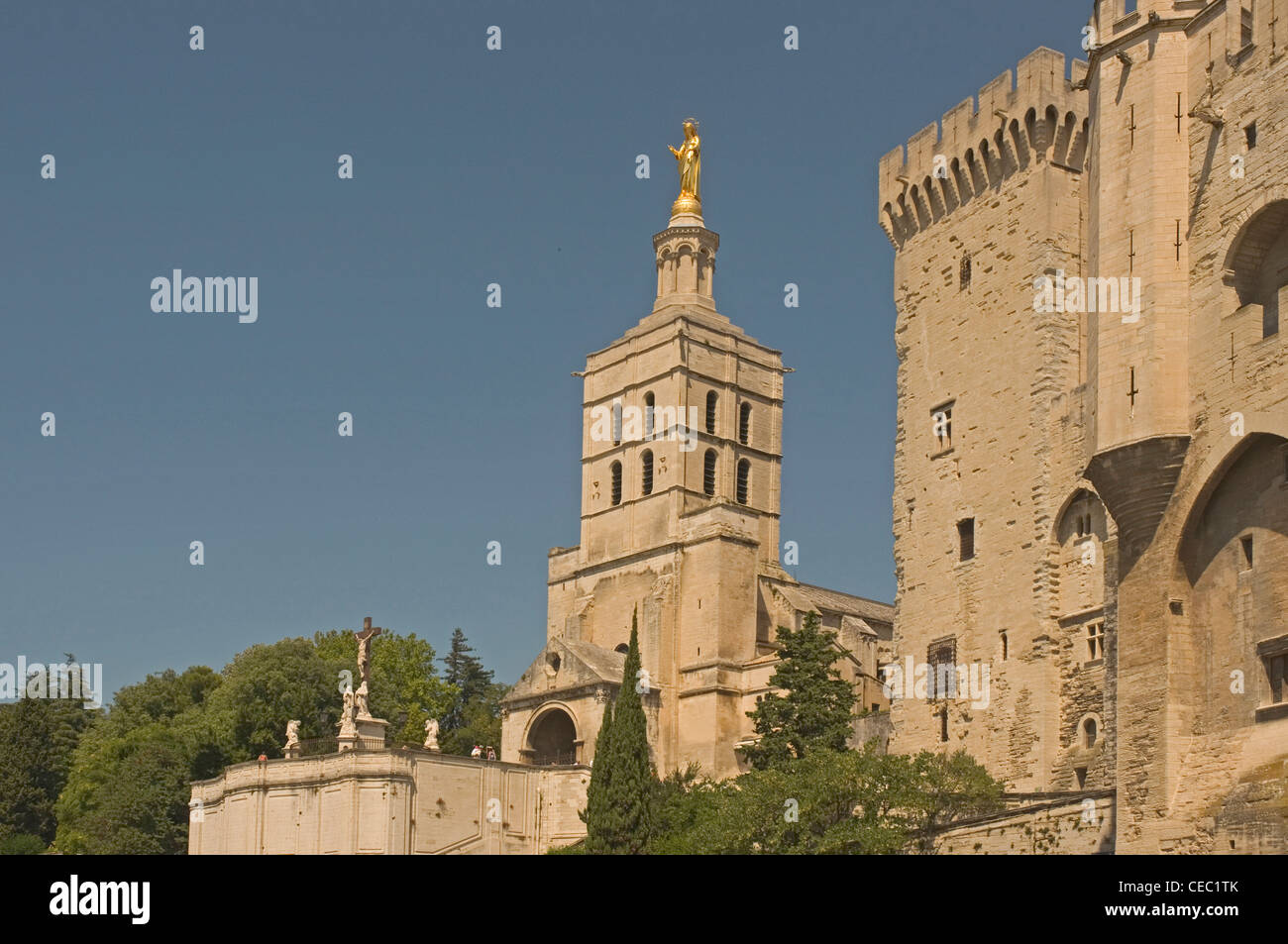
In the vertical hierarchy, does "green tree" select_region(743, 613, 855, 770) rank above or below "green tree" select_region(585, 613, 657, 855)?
above

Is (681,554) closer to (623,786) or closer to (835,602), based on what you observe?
(835,602)

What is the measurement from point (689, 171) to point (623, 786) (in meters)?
37.2

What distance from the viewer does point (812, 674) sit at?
5200 cm

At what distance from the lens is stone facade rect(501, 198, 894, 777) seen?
6862 centimetres

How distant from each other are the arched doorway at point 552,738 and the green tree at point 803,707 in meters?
16.5

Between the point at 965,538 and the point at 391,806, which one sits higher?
the point at 965,538

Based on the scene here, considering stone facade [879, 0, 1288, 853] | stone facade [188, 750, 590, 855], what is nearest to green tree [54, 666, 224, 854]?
stone facade [188, 750, 590, 855]

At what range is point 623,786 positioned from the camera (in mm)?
51875

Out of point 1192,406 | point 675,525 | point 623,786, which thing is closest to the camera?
point 1192,406

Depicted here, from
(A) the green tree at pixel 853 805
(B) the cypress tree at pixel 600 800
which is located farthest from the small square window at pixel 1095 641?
(B) the cypress tree at pixel 600 800

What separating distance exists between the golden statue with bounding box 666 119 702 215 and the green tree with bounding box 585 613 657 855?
3169 centimetres

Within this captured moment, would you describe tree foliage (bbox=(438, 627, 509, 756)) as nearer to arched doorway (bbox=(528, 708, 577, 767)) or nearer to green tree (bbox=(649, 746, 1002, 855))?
arched doorway (bbox=(528, 708, 577, 767))

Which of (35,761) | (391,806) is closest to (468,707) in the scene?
(35,761)

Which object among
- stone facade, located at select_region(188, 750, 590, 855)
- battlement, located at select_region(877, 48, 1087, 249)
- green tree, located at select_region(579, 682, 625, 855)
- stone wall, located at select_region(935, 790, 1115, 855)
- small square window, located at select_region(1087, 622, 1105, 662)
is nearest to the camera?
stone wall, located at select_region(935, 790, 1115, 855)
